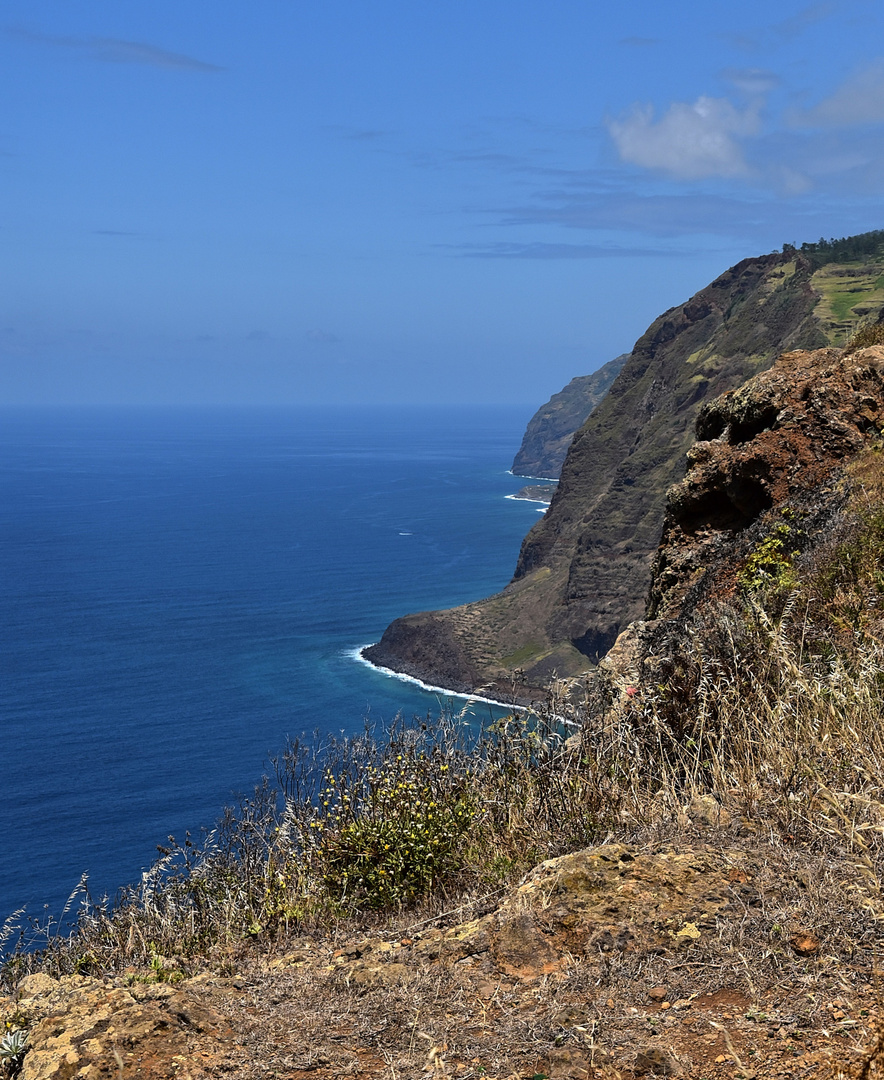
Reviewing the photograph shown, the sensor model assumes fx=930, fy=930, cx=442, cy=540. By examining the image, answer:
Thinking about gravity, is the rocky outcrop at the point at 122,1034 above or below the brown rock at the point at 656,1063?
below

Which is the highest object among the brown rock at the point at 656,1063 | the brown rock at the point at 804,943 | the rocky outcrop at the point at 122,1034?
the brown rock at the point at 804,943

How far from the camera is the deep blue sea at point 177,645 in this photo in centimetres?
4766

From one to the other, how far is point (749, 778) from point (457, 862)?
52.6 inches

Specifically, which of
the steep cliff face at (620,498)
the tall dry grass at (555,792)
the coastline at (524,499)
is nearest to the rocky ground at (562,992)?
the tall dry grass at (555,792)

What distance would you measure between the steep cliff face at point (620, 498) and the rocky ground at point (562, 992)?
224 ft

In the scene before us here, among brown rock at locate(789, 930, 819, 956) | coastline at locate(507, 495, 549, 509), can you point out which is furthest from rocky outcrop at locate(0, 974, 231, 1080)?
coastline at locate(507, 495, 549, 509)

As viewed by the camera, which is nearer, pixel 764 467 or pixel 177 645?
pixel 764 467

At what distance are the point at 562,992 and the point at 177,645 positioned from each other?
81.8m

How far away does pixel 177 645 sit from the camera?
80.8 meters

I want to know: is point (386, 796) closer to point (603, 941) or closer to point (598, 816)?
point (598, 816)

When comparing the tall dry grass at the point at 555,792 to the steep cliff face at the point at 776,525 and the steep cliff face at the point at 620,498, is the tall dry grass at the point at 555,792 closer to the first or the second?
the steep cliff face at the point at 776,525

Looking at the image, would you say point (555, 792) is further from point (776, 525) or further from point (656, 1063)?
point (776, 525)

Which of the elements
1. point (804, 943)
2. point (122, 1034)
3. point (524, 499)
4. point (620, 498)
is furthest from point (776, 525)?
point (524, 499)

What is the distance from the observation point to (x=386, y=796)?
4.75 meters
